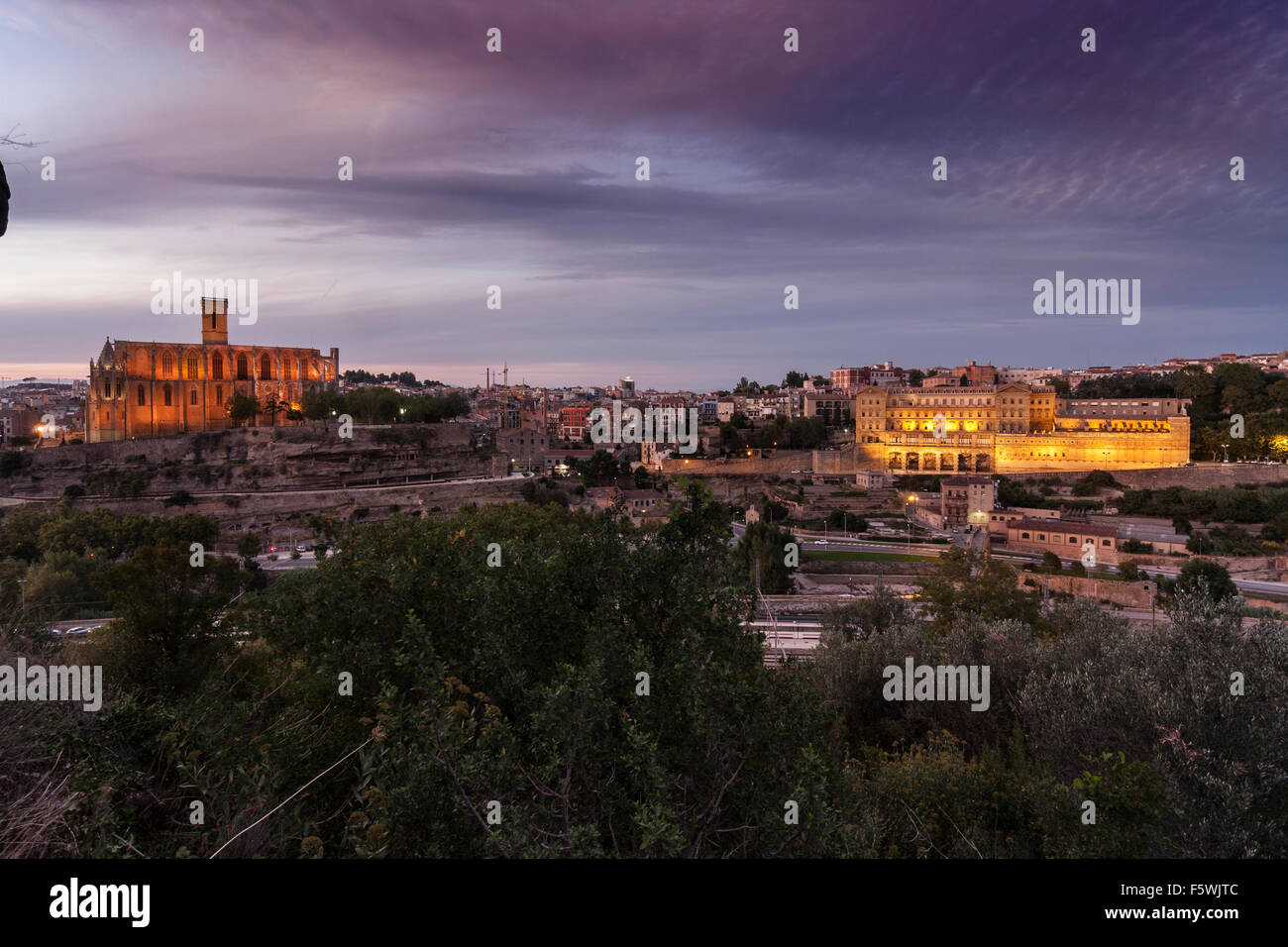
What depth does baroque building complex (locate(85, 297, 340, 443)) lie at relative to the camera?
125 ft

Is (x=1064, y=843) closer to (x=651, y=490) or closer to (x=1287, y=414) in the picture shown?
(x=651, y=490)

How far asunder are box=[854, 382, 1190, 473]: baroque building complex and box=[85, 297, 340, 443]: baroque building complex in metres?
37.3

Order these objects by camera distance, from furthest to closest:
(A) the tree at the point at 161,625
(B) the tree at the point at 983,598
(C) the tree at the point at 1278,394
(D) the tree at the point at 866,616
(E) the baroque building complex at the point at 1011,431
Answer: (C) the tree at the point at 1278,394 → (E) the baroque building complex at the point at 1011,431 → (B) the tree at the point at 983,598 → (D) the tree at the point at 866,616 → (A) the tree at the point at 161,625

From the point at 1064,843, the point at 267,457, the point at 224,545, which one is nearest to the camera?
the point at 1064,843

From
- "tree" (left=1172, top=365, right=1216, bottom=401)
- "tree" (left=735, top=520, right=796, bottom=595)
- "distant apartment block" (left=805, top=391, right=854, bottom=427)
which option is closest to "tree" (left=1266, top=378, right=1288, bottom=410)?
"tree" (left=1172, top=365, right=1216, bottom=401)

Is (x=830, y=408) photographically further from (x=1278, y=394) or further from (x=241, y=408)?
(x=241, y=408)

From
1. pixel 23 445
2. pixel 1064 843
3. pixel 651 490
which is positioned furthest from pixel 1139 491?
pixel 23 445

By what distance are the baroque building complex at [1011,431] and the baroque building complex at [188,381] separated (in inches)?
1468

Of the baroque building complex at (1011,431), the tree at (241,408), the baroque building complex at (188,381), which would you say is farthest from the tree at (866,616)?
the baroque building complex at (1011,431)

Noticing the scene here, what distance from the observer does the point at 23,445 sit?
42.5 meters

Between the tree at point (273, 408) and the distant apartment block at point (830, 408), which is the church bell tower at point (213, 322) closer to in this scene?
the tree at point (273, 408)

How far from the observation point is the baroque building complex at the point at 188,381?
3822cm

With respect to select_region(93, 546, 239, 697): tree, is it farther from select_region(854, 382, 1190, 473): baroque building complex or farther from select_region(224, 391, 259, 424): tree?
select_region(854, 382, 1190, 473): baroque building complex

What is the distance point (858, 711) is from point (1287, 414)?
2118 inches
